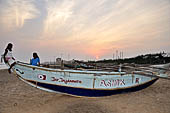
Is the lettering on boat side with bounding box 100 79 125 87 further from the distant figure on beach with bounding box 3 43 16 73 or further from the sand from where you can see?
the distant figure on beach with bounding box 3 43 16 73

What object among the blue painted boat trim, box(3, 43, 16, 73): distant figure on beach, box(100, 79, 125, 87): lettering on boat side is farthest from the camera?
box(100, 79, 125, 87): lettering on boat side

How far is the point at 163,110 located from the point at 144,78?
7.04 feet

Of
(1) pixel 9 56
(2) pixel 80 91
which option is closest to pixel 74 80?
(2) pixel 80 91

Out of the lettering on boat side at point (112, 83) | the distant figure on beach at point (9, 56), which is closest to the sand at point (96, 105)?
the lettering on boat side at point (112, 83)

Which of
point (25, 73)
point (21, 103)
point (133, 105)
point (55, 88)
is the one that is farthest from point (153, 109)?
point (21, 103)

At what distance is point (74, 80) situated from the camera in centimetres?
491

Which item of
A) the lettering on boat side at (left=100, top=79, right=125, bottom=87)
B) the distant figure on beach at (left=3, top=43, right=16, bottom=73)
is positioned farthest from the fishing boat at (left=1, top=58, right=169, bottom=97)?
the distant figure on beach at (left=3, top=43, right=16, bottom=73)

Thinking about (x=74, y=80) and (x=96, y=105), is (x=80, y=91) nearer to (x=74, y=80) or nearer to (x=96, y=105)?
(x=74, y=80)

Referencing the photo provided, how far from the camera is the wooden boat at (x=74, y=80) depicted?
4.65m

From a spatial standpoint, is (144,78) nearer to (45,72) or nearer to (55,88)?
(55,88)

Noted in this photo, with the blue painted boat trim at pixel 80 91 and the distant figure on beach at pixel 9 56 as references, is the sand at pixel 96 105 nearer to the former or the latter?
the blue painted boat trim at pixel 80 91

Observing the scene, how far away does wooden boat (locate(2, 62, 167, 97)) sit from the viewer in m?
4.65

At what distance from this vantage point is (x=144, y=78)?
6332 millimetres

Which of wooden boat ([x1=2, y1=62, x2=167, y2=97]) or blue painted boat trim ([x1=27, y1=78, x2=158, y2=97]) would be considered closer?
wooden boat ([x1=2, y1=62, x2=167, y2=97])
